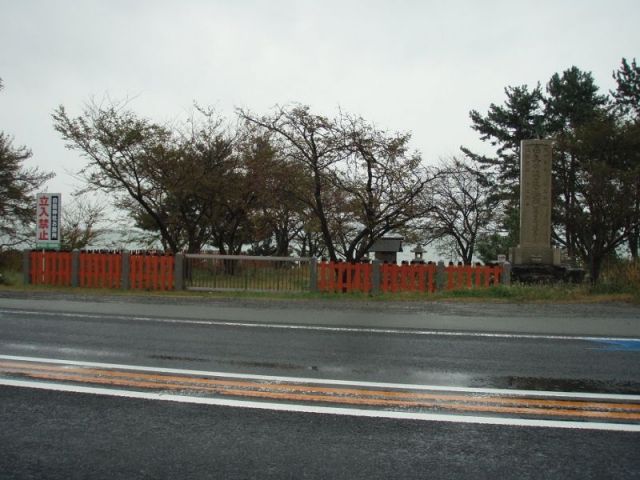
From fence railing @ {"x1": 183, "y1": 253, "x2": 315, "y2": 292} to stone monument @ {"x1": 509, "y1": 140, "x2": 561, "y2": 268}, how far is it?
7.65 metres

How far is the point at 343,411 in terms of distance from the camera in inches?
208

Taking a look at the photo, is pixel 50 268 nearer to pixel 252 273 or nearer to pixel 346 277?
pixel 252 273

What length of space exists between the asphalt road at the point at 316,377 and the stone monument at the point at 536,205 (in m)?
6.76

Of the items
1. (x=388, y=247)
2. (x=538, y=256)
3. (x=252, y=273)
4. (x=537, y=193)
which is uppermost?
(x=537, y=193)

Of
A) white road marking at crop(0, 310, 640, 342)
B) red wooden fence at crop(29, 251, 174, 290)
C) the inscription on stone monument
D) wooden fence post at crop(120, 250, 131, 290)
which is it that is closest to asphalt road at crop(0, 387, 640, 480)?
white road marking at crop(0, 310, 640, 342)

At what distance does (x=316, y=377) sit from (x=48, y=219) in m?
17.2

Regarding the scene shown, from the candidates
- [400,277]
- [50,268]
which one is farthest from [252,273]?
[50,268]

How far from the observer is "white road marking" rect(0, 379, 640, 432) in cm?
492

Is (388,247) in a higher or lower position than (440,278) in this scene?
higher

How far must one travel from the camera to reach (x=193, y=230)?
29766 mm

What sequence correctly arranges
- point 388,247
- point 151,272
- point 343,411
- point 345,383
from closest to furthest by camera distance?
point 343,411 < point 345,383 < point 151,272 < point 388,247

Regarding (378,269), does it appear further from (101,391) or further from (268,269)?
(101,391)

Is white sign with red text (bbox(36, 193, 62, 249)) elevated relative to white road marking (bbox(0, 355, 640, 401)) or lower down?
elevated

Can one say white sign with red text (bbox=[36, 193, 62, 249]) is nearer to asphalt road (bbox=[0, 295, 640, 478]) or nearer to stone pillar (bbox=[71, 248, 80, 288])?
stone pillar (bbox=[71, 248, 80, 288])
